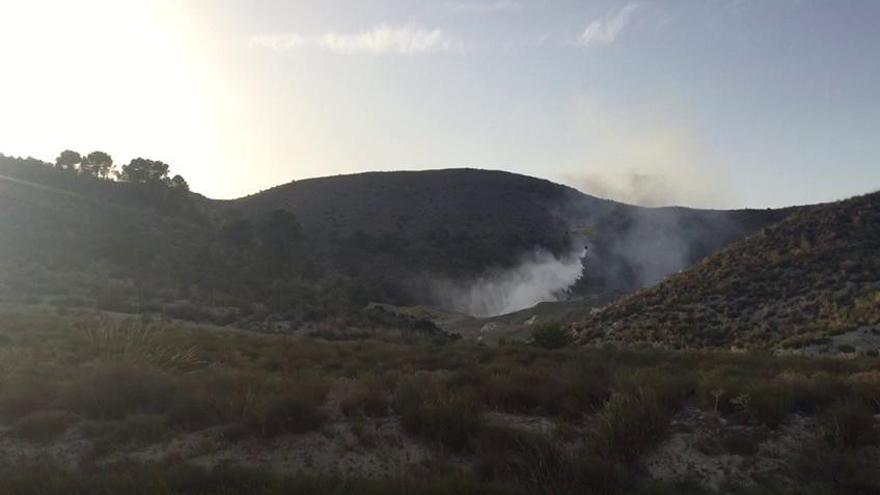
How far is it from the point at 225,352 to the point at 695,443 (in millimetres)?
15268

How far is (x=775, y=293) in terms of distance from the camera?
38.4 metres

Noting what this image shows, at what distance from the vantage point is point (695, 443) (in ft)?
31.4

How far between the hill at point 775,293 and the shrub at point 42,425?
27737 millimetres

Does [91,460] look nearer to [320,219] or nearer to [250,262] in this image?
[250,262]

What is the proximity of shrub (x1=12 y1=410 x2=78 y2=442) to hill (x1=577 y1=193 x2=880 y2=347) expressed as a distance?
27.7m

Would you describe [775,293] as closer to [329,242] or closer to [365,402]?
[365,402]

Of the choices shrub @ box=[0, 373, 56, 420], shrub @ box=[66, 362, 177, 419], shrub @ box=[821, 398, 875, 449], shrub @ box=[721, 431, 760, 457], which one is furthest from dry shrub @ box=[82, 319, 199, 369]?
shrub @ box=[821, 398, 875, 449]

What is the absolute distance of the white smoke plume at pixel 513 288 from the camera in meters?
85.0

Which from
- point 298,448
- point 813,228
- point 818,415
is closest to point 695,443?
point 818,415

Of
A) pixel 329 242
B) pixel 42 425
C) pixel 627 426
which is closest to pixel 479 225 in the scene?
pixel 329 242

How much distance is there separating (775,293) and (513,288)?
2059 inches

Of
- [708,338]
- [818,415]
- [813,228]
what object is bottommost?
[708,338]

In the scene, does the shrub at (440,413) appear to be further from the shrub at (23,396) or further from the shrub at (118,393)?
the shrub at (23,396)

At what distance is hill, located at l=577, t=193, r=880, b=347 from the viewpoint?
33.1 m
